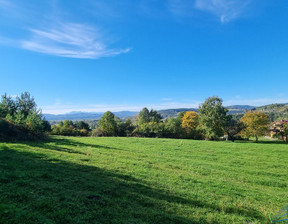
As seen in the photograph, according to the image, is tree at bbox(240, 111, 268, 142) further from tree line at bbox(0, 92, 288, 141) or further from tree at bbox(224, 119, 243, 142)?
tree at bbox(224, 119, 243, 142)

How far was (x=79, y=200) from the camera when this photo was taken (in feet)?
19.6

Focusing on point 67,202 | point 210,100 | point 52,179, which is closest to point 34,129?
point 52,179

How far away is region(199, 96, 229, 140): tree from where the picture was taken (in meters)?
46.5

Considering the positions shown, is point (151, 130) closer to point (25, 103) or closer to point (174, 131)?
point (174, 131)

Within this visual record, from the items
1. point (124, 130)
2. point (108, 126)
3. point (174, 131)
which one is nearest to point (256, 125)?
point (174, 131)

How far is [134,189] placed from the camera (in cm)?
791

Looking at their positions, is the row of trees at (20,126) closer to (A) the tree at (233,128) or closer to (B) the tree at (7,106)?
(B) the tree at (7,106)

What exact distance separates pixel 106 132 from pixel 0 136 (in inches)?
1794

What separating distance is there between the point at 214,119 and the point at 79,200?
159ft

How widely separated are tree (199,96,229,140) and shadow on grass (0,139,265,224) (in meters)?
43.7

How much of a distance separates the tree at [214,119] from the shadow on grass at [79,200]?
43750 mm

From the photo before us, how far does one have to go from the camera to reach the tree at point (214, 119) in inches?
1829

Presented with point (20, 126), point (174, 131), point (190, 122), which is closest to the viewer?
point (20, 126)

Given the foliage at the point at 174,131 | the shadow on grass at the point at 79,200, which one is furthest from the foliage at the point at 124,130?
the shadow on grass at the point at 79,200
